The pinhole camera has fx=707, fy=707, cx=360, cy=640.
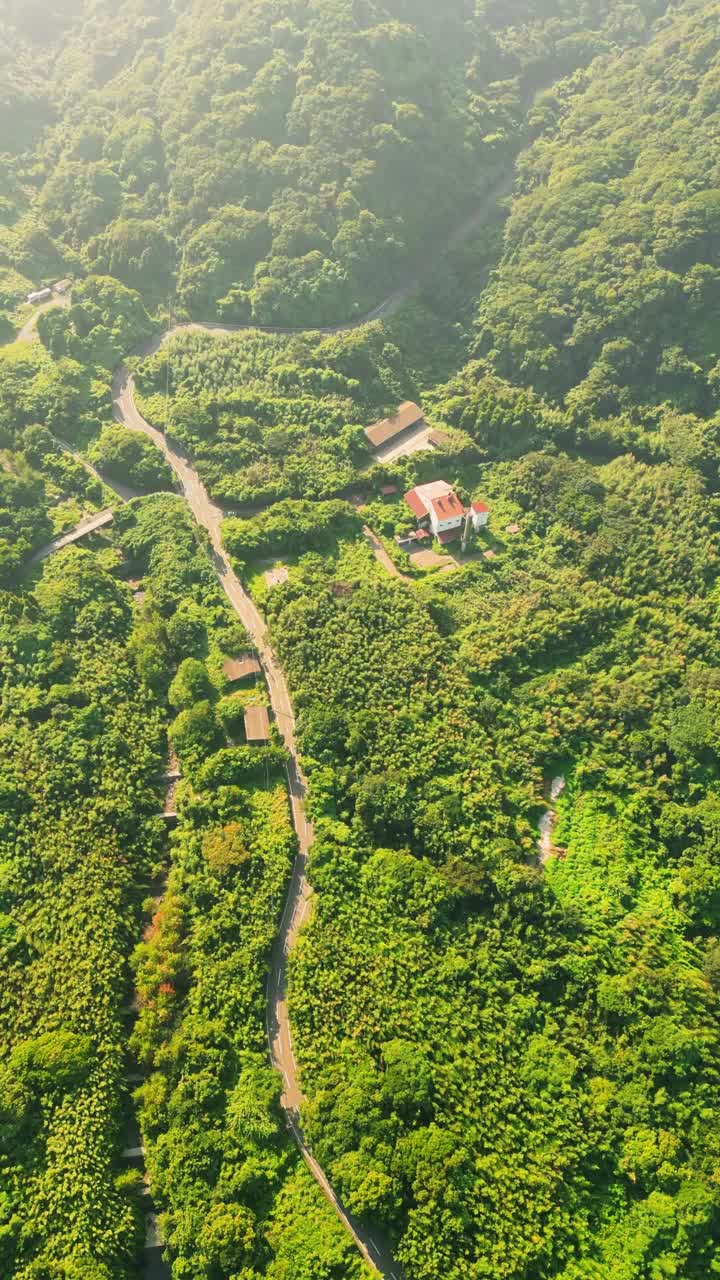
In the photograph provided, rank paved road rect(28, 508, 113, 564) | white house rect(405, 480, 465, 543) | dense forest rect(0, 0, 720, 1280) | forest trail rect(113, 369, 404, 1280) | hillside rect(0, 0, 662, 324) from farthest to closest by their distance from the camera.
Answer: hillside rect(0, 0, 662, 324)
white house rect(405, 480, 465, 543)
paved road rect(28, 508, 113, 564)
dense forest rect(0, 0, 720, 1280)
forest trail rect(113, 369, 404, 1280)

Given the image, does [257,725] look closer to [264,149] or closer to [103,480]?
[103,480]

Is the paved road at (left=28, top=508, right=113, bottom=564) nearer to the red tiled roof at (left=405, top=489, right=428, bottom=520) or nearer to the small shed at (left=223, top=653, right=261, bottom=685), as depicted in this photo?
the small shed at (left=223, top=653, right=261, bottom=685)

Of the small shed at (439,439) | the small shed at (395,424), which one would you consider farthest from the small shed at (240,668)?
the small shed at (439,439)

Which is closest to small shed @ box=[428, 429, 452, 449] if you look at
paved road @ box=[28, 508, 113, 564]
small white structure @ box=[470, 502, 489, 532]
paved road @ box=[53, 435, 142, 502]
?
small white structure @ box=[470, 502, 489, 532]

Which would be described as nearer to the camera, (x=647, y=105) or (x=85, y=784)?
(x=85, y=784)

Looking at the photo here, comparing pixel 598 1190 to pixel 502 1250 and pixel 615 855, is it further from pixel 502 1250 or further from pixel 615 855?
pixel 615 855

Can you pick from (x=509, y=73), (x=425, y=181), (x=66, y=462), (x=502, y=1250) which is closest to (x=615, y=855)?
(x=502, y=1250)
